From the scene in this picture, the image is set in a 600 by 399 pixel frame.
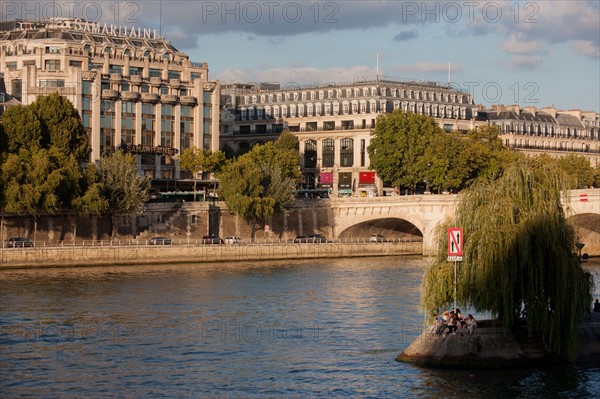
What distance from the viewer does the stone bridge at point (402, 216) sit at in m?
103

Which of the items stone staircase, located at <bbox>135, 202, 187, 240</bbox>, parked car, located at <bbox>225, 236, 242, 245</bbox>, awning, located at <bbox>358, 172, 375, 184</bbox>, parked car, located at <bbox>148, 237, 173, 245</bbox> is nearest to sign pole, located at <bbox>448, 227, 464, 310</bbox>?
parked car, located at <bbox>148, 237, 173, 245</bbox>

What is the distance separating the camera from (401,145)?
132 m

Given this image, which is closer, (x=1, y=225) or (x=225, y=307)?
(x=225, y=307)

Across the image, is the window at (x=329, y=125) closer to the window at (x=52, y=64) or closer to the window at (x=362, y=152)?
the window at (x=362, y=152)

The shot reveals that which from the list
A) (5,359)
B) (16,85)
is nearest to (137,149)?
(16,85)

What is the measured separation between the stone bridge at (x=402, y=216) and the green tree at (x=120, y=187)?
65.7 ft

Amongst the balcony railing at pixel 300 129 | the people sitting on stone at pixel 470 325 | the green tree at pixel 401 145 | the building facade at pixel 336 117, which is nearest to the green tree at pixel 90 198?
the green tree at pixel 401 145

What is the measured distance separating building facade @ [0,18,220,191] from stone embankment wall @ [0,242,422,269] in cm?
2360

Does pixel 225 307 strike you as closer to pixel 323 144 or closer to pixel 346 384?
pixel 346 384

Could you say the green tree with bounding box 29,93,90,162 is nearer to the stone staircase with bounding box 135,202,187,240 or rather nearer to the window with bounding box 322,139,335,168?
the stone staircase with bounding box 135,202,187,240

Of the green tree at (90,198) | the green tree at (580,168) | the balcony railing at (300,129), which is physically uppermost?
the balcony railing at (300,129)

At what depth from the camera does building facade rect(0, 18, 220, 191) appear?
115 metres

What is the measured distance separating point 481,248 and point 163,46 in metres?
90.4

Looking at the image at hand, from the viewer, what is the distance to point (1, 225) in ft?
309
